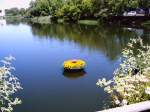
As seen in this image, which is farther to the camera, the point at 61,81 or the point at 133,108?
the point at 61,81

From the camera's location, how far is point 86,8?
90.1 meters

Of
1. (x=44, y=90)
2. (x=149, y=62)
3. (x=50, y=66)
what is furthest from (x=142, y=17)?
(x=149, y=62)

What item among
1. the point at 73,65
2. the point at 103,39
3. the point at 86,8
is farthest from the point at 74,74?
the point at 86,8

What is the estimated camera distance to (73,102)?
17.6 metres

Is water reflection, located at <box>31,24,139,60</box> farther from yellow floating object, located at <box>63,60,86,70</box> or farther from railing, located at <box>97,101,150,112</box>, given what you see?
railing, located at <box>97,101,150,112</box>

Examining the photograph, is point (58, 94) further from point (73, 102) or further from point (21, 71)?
point (21, 71)

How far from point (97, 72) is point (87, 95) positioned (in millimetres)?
7122

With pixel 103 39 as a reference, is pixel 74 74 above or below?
above

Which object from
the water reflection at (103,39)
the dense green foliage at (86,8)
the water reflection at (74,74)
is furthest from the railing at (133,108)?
the dense green foliage at (86,8)

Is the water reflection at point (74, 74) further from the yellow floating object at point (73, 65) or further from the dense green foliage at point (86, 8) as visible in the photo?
the dense green foliage at point (86, 8)

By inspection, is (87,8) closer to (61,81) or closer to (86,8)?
(86,8)

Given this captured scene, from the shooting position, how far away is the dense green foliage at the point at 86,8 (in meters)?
71.9

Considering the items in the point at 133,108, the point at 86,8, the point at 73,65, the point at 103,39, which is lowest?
the point at 103,39

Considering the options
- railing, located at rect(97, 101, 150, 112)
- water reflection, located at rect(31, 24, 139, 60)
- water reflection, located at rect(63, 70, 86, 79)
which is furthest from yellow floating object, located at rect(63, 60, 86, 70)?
railing, located at rect(97, 101, 150, 112)
